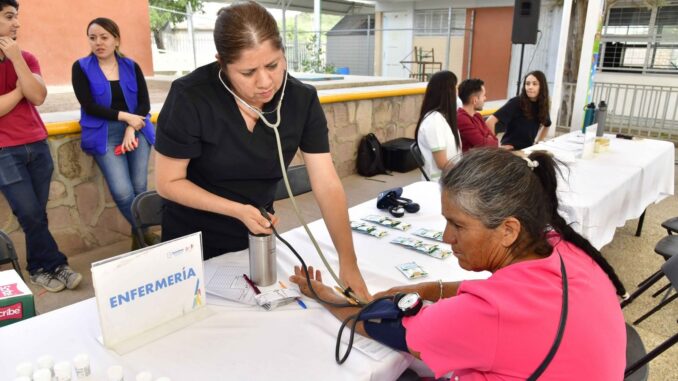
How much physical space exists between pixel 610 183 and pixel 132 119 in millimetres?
2587

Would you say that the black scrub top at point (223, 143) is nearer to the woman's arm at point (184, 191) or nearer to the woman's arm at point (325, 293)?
the woman's arm at point (184, 191)

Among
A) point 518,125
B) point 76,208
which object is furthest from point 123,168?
point 518,125

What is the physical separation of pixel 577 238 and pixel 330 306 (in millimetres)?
557

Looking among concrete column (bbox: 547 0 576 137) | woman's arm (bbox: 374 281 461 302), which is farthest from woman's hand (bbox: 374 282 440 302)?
concrete column (bbox: 547 0 576 137)

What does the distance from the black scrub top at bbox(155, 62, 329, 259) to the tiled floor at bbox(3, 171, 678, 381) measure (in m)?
1.35

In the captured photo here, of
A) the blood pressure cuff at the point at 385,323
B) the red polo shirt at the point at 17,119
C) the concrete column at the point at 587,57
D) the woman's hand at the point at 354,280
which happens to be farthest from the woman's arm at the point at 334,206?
the concrete column at the point at 587,57

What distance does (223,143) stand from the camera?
1256 mm

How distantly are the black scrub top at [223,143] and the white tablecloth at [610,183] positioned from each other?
3.13 ft

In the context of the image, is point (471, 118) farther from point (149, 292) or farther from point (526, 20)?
point (526, 20)

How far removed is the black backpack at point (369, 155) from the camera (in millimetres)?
4711

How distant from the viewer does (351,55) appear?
14.0 metres

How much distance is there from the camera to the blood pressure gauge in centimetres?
94

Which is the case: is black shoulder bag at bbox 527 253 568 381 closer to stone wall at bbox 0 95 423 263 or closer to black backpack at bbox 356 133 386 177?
stone wall at bbox 0 95 423 263

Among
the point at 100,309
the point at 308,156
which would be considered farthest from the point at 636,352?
the point at 100,309
